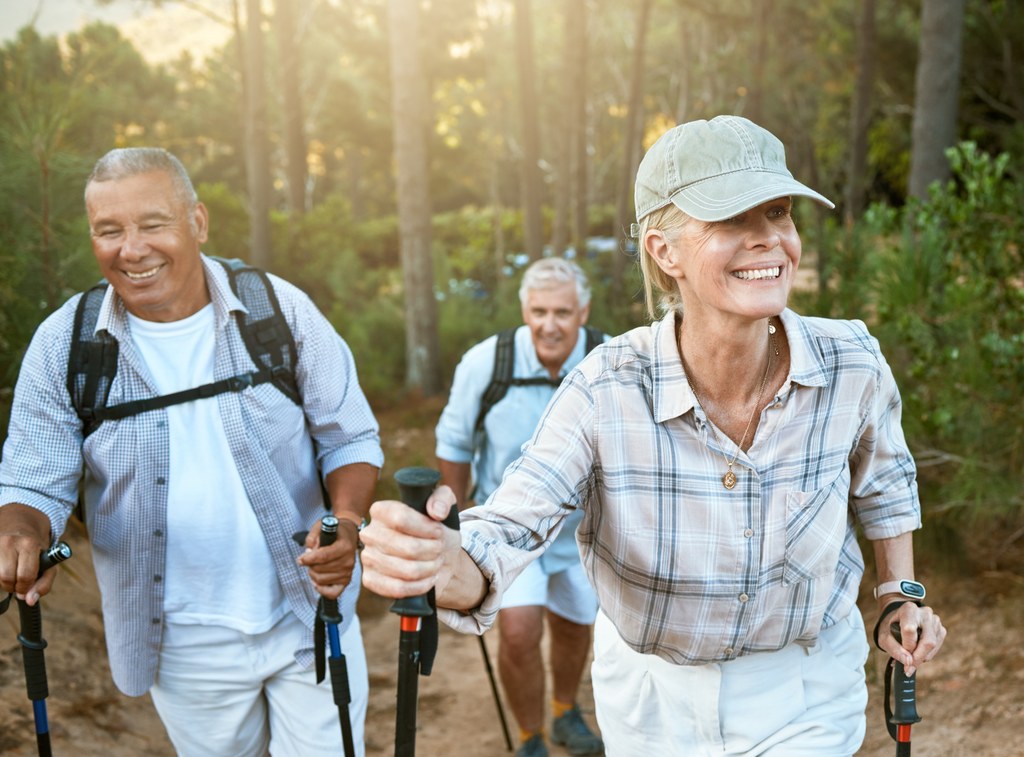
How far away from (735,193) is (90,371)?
1932mm

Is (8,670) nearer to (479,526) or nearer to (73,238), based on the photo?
(73,238)

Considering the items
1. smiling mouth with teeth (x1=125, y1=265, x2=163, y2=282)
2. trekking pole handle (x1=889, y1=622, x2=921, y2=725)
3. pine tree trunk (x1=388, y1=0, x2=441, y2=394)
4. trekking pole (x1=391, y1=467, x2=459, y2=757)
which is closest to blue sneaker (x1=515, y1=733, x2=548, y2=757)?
trekking pole handle (x1=889, y1=622, x2=921, y2=725)

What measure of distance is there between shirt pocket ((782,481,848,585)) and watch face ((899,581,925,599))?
0.80ft

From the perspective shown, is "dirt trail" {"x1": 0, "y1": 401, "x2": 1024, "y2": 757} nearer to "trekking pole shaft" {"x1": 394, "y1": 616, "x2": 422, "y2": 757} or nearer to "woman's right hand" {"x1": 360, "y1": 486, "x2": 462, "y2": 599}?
"trekking pole shaft" {"x1": 394, "y1": 616, "x2": 422, "y2": 757}

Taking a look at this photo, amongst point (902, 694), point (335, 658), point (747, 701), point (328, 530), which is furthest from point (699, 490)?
point (335, 658)

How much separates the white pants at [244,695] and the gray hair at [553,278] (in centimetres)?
221

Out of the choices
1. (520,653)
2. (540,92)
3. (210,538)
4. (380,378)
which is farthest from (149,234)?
(540,92)

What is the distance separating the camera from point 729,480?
7.48ft

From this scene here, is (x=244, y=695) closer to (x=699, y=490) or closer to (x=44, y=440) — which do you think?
(x=44, y=440)

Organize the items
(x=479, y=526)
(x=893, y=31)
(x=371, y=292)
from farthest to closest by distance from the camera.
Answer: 1. (x=893, y=31)
2. (x=371, y=292)
3. (x=479, y=526)

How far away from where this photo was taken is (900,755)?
2.51m

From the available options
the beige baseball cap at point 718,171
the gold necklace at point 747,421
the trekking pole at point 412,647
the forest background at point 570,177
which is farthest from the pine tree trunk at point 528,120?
the trekking pole at point 412,647

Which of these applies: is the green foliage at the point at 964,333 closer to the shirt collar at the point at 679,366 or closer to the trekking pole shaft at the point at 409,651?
the shirt collar at the point at 679,366

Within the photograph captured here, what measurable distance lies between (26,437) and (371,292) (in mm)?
13510
